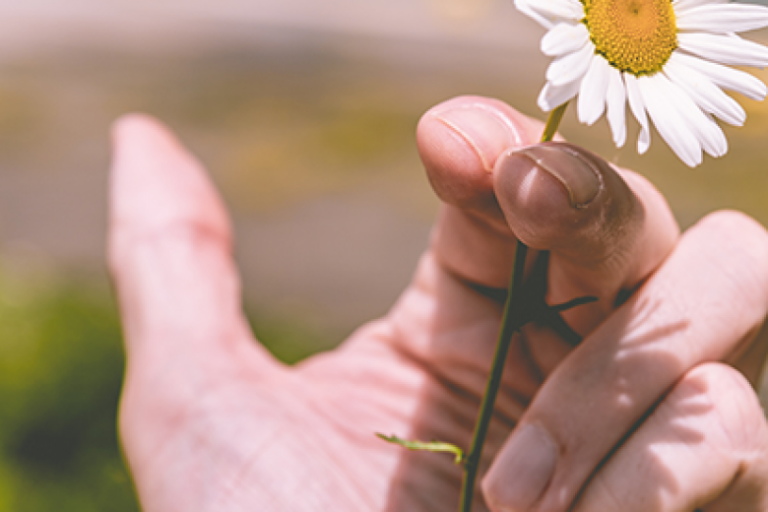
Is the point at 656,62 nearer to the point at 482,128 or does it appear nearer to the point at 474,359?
the point at 482,128

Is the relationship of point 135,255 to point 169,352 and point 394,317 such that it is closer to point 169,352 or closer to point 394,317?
point 169,352

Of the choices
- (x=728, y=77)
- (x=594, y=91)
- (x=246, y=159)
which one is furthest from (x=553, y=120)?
(x=246, y=159)

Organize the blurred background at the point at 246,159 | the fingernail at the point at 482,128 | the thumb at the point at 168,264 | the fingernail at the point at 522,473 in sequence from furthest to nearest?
1. the blurred background at the point at 246,159
2. the thumb at the point at 168,264
3. the fingernail at the point at 522,473
4. the fingernail at the point at 482,128

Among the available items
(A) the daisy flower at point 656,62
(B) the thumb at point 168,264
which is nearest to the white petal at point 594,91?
(A) the daisy flower at point 656,62

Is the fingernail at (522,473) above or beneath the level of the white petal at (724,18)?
beneath

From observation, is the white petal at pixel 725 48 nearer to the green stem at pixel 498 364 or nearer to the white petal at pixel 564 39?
the white petal at pixel 564 39

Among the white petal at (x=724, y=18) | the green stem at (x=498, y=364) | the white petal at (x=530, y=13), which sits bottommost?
the green stem at (x=498, y=364)

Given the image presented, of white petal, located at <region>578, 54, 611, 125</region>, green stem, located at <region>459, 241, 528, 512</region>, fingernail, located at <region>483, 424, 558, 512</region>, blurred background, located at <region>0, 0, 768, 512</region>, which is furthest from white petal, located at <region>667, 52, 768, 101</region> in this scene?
blurred background, located at <region>0, 0, 768, 512</region>

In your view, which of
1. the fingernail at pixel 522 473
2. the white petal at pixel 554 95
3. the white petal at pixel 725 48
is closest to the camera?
the white petal at pixel 554 95

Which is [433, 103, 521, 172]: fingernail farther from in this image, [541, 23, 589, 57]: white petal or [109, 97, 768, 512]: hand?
[541, 23, 589, 57]: white petal

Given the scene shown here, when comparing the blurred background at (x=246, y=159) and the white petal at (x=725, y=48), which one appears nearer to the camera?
the white petal at (x=725, y=48)
